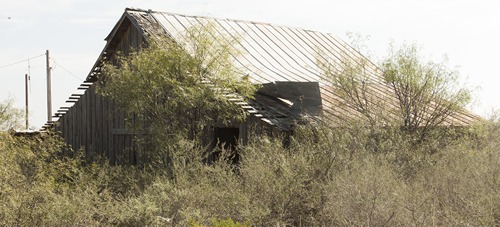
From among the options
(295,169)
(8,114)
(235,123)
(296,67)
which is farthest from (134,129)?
(8,114)

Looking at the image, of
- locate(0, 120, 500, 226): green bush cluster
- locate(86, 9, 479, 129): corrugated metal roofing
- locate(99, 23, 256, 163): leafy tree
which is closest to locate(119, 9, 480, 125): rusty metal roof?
locate(86, 9, 479, 129): corrugated metal roofing

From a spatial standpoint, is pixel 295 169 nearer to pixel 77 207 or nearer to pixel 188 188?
pixel 188 188

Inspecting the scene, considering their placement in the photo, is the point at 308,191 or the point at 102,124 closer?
the point at 308,191

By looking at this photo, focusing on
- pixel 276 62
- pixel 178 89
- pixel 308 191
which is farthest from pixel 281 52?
pixel 308 191

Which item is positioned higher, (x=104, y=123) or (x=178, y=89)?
(x=178, y=89)

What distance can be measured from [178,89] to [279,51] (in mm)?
7471

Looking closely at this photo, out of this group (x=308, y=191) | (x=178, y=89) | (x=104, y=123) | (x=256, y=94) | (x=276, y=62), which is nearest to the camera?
(x=308, y=191)

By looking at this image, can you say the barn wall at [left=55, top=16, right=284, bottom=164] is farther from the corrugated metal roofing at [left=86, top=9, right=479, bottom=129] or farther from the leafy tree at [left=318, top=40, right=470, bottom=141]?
the leafy tree at [left=318, top=40, right=470, bottom=141]

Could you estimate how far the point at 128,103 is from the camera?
15.7m

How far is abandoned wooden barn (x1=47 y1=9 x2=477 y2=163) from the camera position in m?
16.9

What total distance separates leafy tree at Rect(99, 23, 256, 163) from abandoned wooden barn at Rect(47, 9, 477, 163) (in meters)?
0.69

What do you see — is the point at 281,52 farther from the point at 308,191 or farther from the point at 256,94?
the point at 308,191

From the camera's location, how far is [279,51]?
2211 centimetres

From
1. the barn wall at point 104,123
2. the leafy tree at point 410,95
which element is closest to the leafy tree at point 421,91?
the leafy tree at point 410,95
